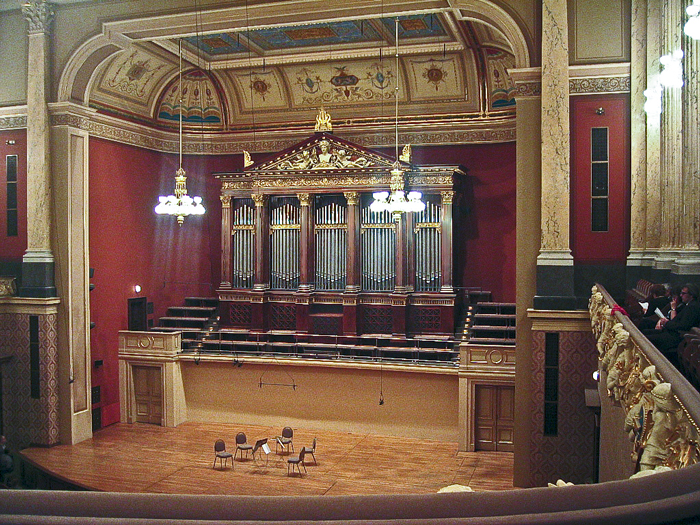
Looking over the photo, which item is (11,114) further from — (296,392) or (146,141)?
(296,392)

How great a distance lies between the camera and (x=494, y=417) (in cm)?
1169

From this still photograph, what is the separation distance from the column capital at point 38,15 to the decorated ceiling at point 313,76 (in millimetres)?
1130

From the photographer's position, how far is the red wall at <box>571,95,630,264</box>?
8.89m

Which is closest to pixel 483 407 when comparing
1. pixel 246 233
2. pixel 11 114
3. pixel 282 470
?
pixel 282 470

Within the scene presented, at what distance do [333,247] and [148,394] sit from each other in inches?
187

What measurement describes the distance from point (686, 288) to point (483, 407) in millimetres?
7132

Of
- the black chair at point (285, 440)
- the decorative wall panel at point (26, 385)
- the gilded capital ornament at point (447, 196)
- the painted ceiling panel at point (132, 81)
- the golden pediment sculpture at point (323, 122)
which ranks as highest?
the painted ceiling panel at point (132, 81)

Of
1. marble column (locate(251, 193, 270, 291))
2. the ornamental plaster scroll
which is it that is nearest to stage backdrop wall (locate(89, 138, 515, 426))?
marble column (locate(251, 193, 270, 291))

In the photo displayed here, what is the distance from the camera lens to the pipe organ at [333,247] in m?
13.4

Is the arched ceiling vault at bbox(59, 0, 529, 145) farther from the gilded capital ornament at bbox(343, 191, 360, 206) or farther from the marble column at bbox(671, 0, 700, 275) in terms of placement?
the marble column at bbox(671, 0, 700, 275)

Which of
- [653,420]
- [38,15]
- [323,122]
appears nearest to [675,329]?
[653,420]

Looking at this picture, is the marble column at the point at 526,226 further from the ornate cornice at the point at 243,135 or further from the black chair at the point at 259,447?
the ornate cornice at the point at 243,135

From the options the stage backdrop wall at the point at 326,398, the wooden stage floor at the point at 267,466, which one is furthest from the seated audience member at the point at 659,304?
the stage backdrop wall at the point at 326,398

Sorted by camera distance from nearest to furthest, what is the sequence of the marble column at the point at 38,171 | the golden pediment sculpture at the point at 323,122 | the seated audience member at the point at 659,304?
1. the seated audience member at the point at 659,304
2. the marble column at the point at 38,171
3. the golden pediment sculpture at the point at 323,122
